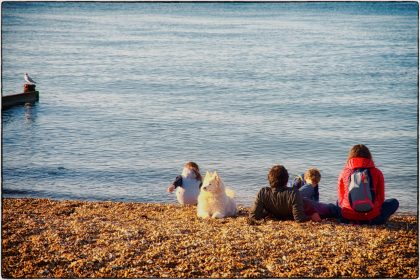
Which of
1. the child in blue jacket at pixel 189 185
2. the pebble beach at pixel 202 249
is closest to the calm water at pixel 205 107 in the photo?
the child in blue jacket at pixel 189 185

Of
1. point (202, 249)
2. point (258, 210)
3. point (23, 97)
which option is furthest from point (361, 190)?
point (23, 97)

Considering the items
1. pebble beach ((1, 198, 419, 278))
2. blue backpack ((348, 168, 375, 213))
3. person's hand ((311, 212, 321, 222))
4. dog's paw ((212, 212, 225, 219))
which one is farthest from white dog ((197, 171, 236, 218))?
blue backpack ((348, 168, 375, 213))

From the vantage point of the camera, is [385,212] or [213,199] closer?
[385,212]

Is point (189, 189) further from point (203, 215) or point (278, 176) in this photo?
point (278, 176)

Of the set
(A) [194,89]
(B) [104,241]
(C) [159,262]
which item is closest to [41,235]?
(B) [104,241]

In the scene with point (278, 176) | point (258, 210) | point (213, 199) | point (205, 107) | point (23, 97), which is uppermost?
point (23, 97)

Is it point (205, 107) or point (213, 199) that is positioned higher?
point (205, 107)

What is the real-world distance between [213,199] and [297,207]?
1200 millimetres

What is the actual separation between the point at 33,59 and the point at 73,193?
88.6 feet

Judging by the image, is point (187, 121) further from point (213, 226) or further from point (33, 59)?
point (33, 59)

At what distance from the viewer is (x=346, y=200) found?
8164 mm

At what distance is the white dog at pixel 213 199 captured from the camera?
8.66 meters

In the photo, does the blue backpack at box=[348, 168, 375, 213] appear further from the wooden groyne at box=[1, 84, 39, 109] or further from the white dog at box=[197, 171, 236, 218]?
the wooden groyne at box=[1, 84, 39, 109]

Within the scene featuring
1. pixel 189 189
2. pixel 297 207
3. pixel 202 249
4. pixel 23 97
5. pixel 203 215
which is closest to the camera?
pixel 202 249
